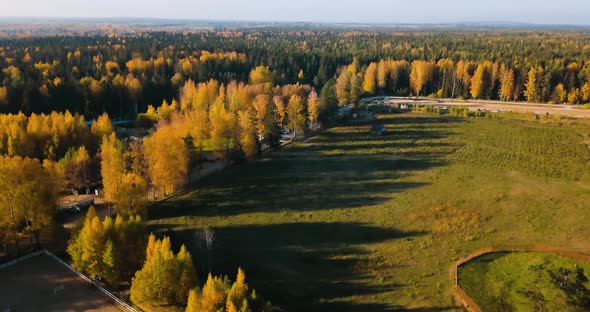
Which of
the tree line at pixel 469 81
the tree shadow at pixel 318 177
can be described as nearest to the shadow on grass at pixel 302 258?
the tree shadow at pixel 318 177

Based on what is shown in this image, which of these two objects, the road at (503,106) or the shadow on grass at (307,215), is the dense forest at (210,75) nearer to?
the road at (503,106)

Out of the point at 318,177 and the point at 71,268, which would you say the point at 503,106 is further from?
the point at 71,268

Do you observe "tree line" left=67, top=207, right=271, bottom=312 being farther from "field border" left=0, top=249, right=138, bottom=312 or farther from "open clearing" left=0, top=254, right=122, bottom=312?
"open clearing" left=0, top=254, right=122, bottom=312

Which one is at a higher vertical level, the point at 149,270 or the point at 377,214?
the point at 149,270

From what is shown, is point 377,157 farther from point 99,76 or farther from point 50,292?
point 99,76

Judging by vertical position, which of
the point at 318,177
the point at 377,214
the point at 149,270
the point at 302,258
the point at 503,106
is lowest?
the point at 302,258

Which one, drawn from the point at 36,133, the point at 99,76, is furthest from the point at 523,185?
A: the point at 99,76

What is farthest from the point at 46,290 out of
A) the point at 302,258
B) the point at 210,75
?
the point at 210,75

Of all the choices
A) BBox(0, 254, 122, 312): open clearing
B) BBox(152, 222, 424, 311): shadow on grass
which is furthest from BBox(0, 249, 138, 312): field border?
BBox(152, 222, 424, 311): shadow on grass
